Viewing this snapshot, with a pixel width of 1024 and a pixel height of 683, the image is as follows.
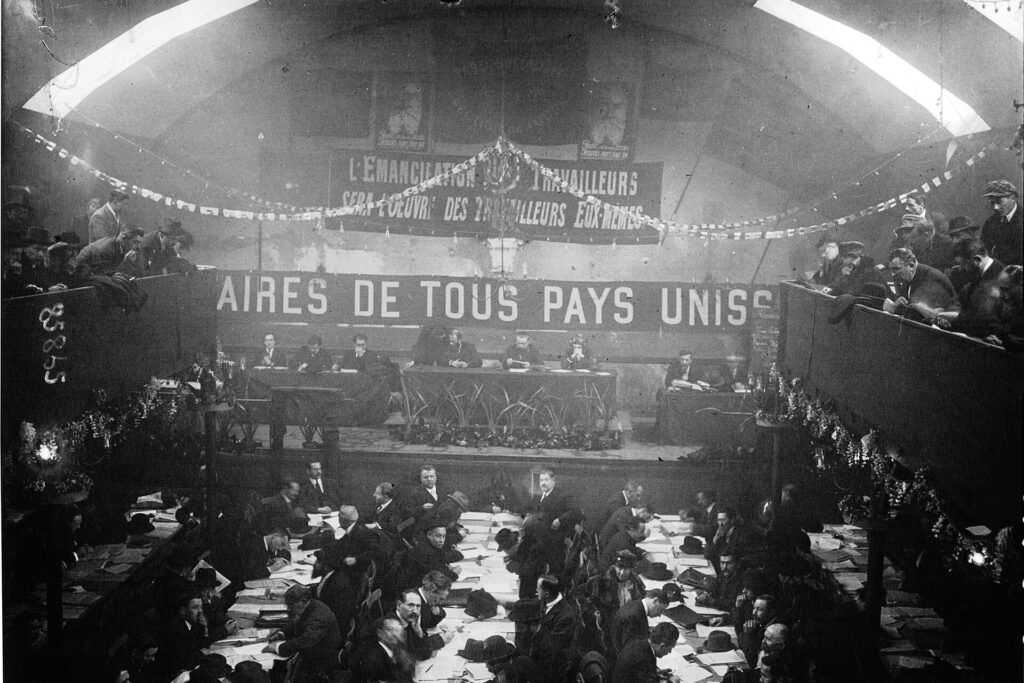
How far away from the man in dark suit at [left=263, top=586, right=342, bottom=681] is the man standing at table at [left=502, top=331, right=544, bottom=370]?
5.53 feet

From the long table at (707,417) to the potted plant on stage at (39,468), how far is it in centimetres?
326

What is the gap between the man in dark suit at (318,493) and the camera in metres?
4.60

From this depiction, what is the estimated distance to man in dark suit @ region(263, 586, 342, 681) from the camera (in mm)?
4371

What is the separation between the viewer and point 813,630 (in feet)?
14.3

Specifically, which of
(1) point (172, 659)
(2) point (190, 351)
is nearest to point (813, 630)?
(1) point (172, 659)

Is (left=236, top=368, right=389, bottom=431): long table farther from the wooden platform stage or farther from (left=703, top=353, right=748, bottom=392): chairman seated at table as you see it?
(left=703, top=353, right=748, bottom=392): chairman seated at table

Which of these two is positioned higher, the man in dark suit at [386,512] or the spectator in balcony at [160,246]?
the spectator in balcony at [160,246]

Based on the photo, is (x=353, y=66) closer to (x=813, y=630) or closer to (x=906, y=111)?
(x=906, y=111)

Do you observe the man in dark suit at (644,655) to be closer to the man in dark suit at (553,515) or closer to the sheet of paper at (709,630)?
the sheet of paper at (709,630)

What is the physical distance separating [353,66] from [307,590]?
2.93 m

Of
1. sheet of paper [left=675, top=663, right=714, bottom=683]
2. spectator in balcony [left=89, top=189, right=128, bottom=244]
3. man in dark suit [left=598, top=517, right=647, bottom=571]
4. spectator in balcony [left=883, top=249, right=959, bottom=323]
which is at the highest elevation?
spectator in balcony [left=89, top=189, right=128, bottom=244]

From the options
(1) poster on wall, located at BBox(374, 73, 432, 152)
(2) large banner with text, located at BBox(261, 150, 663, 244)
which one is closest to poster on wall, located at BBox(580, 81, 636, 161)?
(2) large banner with text, located at BBox(261, 150, 663, 244)

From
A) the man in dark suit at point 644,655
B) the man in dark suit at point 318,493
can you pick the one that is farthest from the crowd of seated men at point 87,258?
the man in dark suit at point 644,655

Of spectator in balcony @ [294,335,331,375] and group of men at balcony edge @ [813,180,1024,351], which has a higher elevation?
group of men at balcony edge @ [813,180,1024,351]
